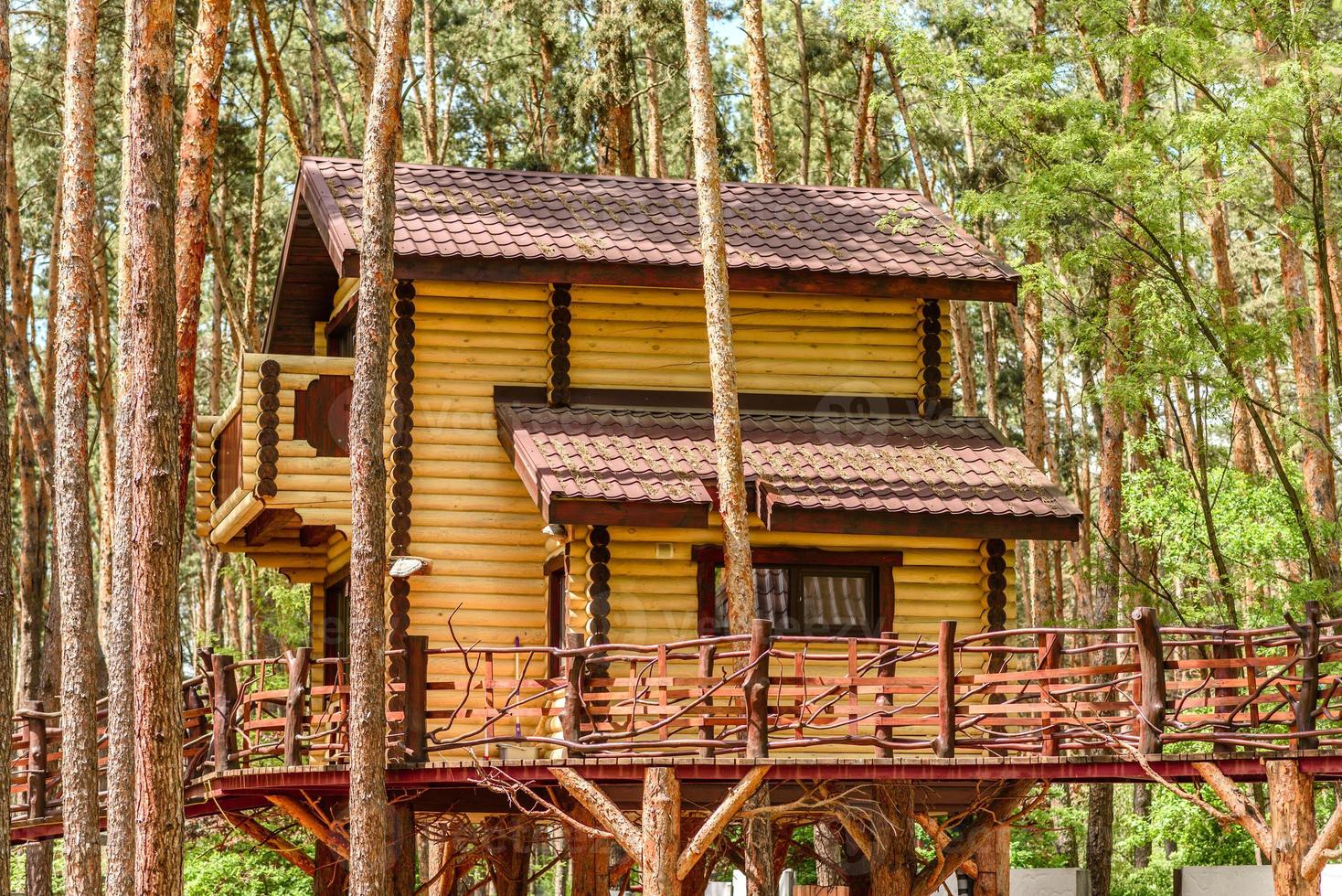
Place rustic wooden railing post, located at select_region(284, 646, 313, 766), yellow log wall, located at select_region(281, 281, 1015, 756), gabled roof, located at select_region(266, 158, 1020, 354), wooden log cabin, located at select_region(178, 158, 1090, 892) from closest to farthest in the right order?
rustic wooden railing post, located at select_region(284, 646, 313, 766) < wooden log cabin, located at select_region(178, 158, 1090, 892) < yellow log wall, located at select_region(281, 281, 1015, 756) < gabled roof, located at select_region(266, 158, 1020, 354)

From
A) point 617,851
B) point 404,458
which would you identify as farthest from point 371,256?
point 617,851

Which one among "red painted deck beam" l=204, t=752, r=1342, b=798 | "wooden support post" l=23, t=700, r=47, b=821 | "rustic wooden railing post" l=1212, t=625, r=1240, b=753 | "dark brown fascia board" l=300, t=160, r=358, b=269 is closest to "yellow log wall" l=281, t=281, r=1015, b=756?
"dark brown fascia board" l=300, t=160, r=358, b=269

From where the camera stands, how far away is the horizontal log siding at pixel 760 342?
17.7 metres

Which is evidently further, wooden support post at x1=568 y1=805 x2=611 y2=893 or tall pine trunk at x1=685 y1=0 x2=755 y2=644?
wooden support post at x1=568 y1=805 x2=611 y2=893

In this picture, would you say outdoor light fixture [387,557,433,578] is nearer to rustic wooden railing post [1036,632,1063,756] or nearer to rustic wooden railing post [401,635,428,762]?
rustic wooden railing post [401,635,428,762]

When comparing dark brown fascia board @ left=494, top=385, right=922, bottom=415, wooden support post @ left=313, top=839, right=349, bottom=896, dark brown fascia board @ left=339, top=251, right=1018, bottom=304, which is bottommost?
wooden support post @ left=313, top=839, right=349, bottom=896

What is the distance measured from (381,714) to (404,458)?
3.92 metres

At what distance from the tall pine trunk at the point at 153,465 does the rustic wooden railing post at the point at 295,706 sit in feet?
5.77

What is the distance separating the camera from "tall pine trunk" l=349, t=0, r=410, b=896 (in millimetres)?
13172

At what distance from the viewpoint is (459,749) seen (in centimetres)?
1605

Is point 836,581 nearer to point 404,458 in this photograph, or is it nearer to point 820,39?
point 404,458

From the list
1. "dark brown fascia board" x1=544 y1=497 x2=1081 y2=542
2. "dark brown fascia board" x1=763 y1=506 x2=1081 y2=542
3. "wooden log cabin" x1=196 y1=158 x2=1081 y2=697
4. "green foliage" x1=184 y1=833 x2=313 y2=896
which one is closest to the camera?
"dark brown fascia board" x1=544 y1=497 x2=1081 y2=542

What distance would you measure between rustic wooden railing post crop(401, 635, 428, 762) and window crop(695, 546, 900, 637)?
11.4ft

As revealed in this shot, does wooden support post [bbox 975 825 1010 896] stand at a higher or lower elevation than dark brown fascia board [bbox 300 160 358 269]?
lower
